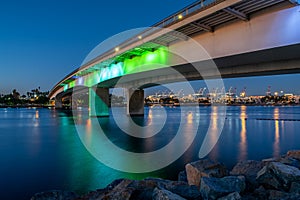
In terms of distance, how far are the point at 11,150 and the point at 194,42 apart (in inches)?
606

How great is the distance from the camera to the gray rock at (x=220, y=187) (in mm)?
5328

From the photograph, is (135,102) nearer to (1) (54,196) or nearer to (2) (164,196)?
(1) (54,196)

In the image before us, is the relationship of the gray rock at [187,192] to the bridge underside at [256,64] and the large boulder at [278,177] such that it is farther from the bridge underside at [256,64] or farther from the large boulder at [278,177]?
the bridge underside at [256,64]

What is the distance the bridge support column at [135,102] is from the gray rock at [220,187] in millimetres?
43274

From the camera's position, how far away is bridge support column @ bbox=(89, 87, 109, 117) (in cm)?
4802

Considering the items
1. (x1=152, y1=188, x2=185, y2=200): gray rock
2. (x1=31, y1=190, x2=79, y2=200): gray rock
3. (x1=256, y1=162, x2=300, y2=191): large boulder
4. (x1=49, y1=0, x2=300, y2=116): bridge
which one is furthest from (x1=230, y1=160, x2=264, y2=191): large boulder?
(x1=49, y1=0, x2=300, y2=116): bridge

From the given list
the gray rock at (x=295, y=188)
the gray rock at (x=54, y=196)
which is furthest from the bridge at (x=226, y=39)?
the gray rock at (x=54, y=196)

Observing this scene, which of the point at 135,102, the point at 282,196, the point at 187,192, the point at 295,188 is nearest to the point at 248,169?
the point at 295,188

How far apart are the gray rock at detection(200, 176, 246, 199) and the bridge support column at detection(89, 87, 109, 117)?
1732 inches

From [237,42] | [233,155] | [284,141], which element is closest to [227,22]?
[237,42]

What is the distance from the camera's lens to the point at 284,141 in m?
20.7

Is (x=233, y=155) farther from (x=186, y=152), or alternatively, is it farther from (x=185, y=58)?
(x=185, y=58)

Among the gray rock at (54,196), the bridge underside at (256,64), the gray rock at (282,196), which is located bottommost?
the gray rock at (54,196)

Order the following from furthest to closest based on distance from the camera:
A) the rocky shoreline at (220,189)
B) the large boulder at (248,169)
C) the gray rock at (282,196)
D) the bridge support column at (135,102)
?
the bridge support column at (135,102)
the large boulder at (248,169)
the rocky shoreline at (220,189)
the gray rock at (282,196)
